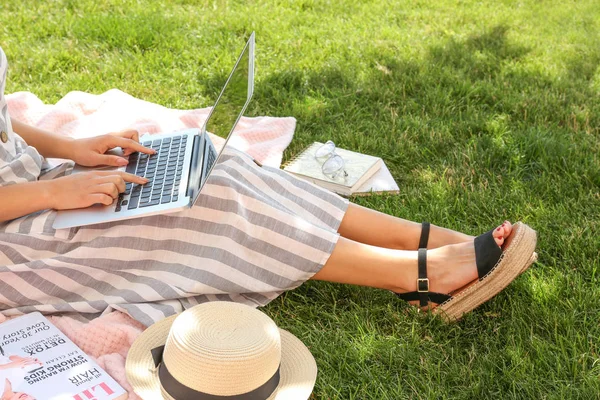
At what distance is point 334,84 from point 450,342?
2027mm

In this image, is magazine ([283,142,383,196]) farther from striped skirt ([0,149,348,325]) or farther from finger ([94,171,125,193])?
finger ([94,171,125,193])

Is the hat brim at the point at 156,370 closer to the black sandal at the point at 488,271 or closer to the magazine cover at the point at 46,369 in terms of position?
the magazine cover at the point at 46,369

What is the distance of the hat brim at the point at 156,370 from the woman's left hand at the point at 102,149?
71 centimetres

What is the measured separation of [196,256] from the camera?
227cm

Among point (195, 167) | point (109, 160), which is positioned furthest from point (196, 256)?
point (109, 160)

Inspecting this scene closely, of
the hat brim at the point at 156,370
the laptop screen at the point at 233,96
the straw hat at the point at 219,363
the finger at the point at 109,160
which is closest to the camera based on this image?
the straw hat at the point at 219,363

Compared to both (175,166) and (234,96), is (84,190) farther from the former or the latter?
(234,96)

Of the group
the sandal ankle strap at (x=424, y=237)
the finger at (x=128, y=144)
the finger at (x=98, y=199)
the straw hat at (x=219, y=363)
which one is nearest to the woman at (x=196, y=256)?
the finger at (x=98, y=199)

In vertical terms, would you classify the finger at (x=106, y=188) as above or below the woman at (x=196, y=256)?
above

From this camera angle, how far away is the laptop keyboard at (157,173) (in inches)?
87.6

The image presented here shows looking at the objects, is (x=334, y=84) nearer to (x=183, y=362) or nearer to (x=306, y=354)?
(x=306, y=354)

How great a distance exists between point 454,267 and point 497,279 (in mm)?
128

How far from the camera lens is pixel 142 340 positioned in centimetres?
193

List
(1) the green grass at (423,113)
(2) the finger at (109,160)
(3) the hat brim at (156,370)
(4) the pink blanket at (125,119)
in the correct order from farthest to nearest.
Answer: (4) the pink blanket at (125,119)
(2) the finger at (109,160)
(1) the green grass at (423,113)
(3) the hat brim at (156,370)
